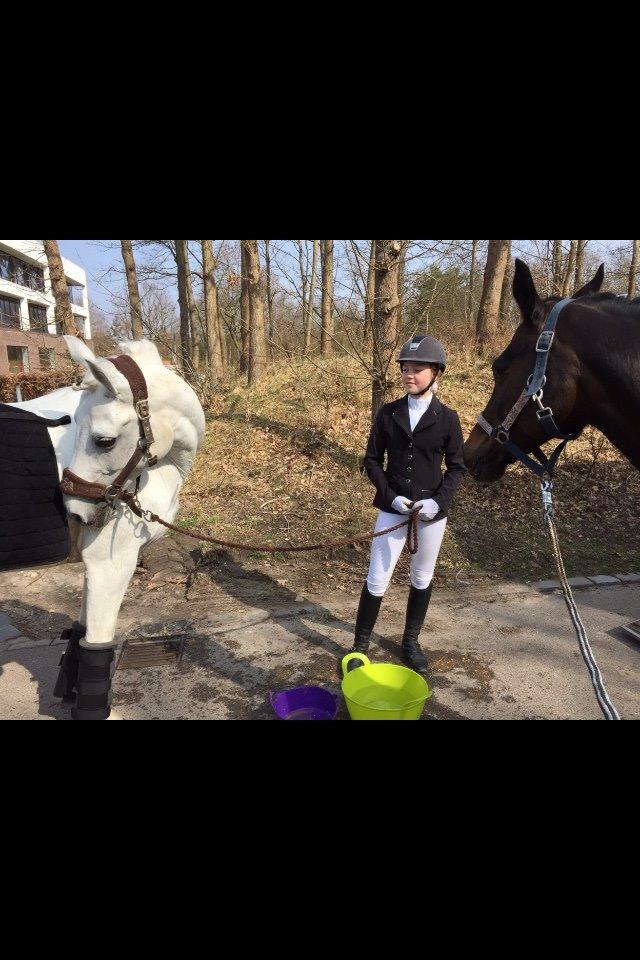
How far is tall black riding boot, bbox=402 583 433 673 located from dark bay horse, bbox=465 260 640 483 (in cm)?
136

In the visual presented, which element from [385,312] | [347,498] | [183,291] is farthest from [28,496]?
[183,291]

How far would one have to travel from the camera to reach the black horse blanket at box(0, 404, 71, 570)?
2.29 m

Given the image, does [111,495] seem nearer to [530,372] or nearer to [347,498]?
[530,372]

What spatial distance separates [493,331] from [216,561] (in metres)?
8.98

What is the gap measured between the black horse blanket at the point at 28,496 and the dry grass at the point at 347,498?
9.59ft

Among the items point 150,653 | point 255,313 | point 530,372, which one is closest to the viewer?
point 530,372

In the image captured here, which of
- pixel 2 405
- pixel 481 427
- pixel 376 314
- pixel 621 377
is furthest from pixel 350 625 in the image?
pixel 376 314

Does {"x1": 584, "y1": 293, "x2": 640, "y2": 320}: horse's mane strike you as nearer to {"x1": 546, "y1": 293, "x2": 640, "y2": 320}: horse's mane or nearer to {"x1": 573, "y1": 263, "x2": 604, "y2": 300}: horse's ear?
{"x1": 546, "y1": 293, "x2": 640, "y2": 320}: horse's mane

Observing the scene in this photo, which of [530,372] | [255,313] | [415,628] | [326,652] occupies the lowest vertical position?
[326,652]

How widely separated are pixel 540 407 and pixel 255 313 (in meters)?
10.3

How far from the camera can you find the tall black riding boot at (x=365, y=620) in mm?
3407

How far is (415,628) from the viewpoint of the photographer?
142 inches

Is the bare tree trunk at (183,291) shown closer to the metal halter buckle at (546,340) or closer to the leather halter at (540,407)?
the leather halter at (540,407)

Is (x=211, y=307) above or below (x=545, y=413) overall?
above
